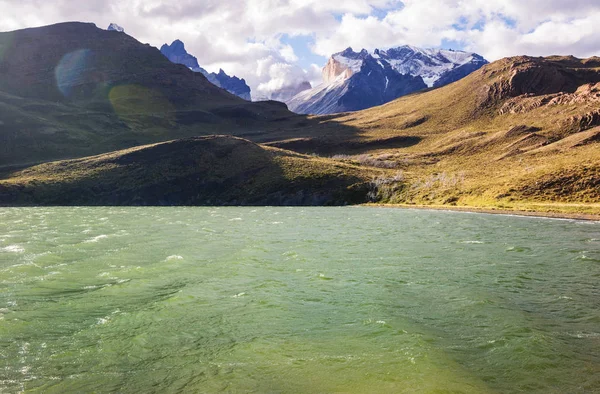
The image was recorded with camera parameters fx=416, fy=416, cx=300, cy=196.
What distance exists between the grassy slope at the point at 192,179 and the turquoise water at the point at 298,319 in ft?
260

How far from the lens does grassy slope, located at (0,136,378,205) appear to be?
371ft

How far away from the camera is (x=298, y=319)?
55.1 ft

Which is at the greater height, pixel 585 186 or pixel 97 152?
pixel 97 152

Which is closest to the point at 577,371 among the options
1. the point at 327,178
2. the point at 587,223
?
the point at 587,223

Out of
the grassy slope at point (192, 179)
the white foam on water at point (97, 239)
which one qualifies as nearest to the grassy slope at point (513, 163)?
the grassy slope at point (192, 179)

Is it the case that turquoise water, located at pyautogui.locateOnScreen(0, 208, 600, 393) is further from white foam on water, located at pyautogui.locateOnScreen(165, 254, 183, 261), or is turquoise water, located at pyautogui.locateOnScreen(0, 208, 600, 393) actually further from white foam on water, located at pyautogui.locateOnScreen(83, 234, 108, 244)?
white foam on water, located at pyautogui.locateOnScreen(83, 234, 108, 244)

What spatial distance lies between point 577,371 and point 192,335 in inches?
477

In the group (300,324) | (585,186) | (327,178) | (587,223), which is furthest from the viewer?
(327,178)

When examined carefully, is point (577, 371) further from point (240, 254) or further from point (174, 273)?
point (240, 254)

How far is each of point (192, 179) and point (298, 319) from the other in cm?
11684

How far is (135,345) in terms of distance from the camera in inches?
541

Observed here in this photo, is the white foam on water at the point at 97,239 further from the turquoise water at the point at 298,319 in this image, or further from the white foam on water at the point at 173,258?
the white foam on water at the point at 173,258

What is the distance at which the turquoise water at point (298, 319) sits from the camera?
1169 cm

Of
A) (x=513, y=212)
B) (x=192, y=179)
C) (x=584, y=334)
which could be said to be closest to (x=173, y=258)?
(x=584, y=334)
